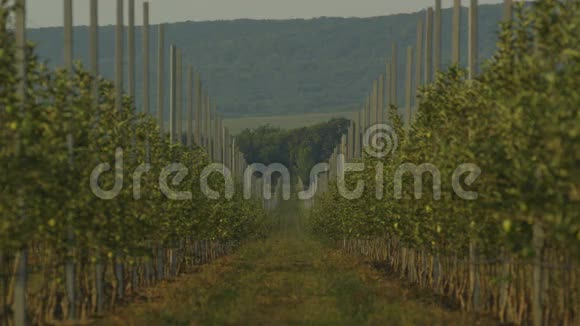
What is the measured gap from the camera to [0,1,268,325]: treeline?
17375 millimetres

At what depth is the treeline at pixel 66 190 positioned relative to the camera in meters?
17.4

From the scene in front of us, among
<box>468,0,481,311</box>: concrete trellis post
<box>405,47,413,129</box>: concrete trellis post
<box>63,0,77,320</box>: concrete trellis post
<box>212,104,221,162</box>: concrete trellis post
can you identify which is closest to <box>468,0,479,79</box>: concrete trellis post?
<box>468,0,481,311</box>: concrete trellis post

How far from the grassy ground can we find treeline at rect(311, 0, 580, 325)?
4.64 feet

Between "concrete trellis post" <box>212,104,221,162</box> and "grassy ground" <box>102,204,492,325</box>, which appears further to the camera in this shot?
"concrete trellis post" <box>212,104,221,162</box>

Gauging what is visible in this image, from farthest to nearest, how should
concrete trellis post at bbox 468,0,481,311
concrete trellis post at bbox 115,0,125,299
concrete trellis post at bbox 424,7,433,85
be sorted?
concrete trellis post at bbox 424,7,433,85 < concrete trellis post at bbox 115,0,125,299 < concrete trellis post at bbox 468,0,481,311

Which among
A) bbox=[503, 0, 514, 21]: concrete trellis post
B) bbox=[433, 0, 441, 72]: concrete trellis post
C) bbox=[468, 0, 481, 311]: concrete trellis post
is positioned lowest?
bbox=[468, 0, 481, 311]: concrete trellis post

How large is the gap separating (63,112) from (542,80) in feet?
27.0

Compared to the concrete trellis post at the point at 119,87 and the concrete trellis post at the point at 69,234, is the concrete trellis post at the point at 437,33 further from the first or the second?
the concrete trellis post at the point at 69,234

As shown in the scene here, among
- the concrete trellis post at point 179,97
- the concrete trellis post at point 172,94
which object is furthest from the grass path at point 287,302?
the concrete trellis post at point 179,97

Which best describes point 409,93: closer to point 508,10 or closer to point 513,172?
point 508,10

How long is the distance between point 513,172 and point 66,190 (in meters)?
7.35

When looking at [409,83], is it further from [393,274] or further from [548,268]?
[548,268]

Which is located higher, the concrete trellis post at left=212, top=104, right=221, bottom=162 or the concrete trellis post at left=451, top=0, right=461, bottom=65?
the concrete trellis post at left=451, top=0, right=461, bottom=65

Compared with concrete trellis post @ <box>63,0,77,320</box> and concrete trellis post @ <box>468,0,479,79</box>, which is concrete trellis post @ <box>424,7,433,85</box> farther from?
concrete trellis post @ <box>63,0,77,320</box>
